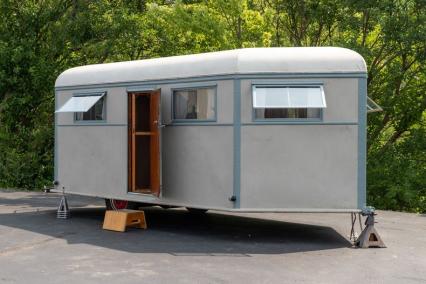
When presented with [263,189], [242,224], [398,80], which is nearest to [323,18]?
[398,80]

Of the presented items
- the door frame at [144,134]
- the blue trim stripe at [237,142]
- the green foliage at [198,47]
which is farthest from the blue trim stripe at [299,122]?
the green foliage at [198,47]

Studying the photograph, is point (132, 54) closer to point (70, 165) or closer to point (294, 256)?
point (70, 165)

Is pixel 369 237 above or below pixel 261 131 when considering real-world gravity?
below

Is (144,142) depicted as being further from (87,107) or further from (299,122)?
(299,122)

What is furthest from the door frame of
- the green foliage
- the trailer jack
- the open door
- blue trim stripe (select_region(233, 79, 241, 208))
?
the green foliage

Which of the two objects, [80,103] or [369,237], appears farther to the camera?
[80,103]

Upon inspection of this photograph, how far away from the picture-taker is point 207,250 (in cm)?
870

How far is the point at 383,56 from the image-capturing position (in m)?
17.5

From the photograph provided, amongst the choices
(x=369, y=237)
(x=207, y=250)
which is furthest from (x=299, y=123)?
(x=207, y=250)

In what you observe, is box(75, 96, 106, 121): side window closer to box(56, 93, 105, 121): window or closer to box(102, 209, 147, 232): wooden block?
box(56, 93, 105, 121): window

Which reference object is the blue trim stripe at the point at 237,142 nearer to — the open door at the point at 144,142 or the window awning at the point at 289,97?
the window awning at the point at 289,97

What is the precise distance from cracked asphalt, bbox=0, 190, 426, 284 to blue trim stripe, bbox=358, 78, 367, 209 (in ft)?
2.72

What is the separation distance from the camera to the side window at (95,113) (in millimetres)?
10988

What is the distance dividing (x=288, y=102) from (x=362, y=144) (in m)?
1.30
